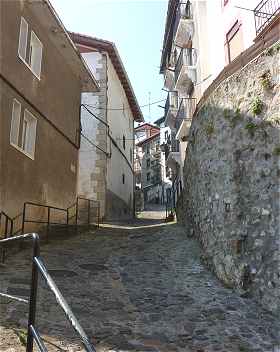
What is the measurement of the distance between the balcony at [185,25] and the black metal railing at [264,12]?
6.93m

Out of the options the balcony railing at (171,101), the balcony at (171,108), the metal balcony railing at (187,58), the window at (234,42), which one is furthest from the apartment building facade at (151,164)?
the window at (234,42)

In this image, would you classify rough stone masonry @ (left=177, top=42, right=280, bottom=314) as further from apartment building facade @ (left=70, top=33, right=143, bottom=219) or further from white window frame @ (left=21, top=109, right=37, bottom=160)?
apartment building facade @ (left=70, top=33, right=143, bottom=219)

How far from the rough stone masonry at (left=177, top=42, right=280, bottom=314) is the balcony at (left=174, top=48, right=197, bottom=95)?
9.86m

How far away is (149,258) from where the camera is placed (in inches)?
380

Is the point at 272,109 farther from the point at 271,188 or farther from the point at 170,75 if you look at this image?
the point at 170,75

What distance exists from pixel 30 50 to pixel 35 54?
17.9 inches

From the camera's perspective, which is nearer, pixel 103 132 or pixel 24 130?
pixel 24 130

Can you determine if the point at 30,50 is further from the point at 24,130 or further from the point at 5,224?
the point at 5,224

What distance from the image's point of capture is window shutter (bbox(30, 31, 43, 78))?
36.4 feet

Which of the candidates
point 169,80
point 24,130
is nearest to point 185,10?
point 169,80

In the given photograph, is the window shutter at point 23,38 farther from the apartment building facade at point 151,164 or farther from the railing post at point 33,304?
the apartment building facade at point 151,164

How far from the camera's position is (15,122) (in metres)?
9.77

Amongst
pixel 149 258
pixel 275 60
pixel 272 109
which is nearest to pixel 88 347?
pixel 272 109

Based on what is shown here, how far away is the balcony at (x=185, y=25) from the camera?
1967cm
